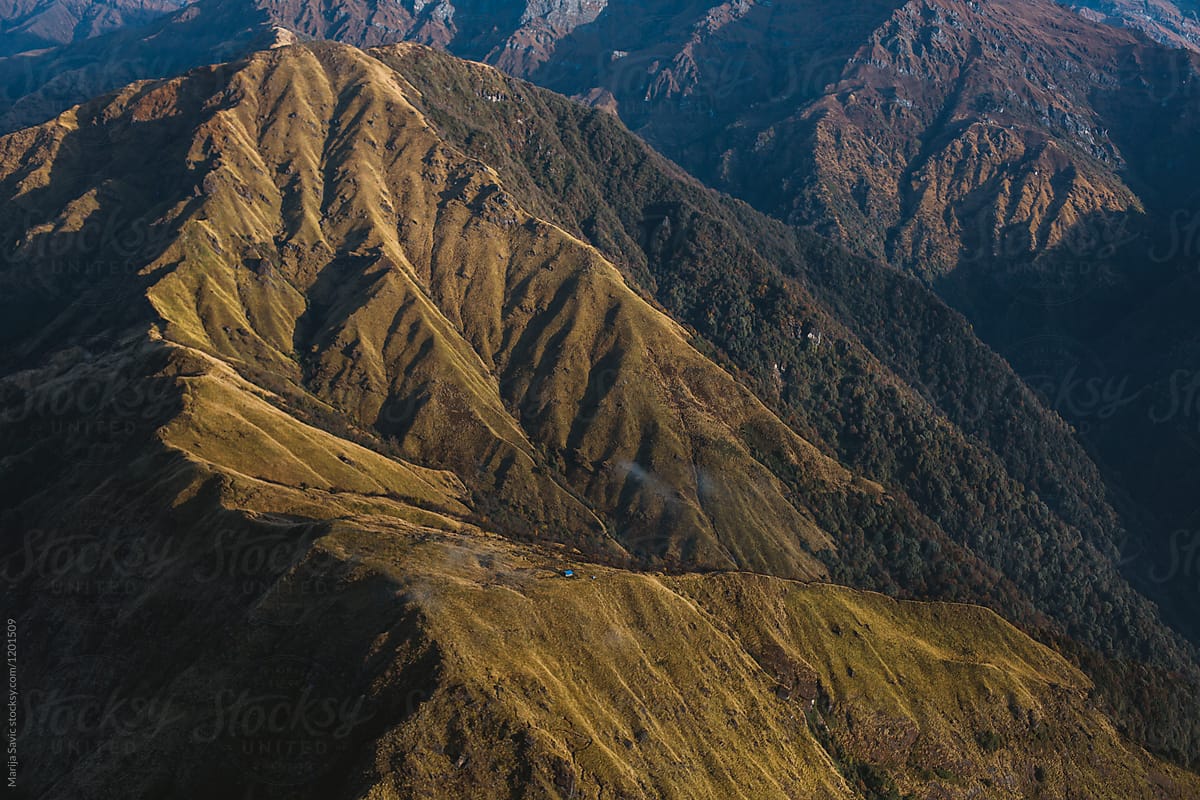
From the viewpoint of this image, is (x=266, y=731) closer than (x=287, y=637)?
Yes

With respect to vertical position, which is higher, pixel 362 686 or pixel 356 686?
pixel 362 686

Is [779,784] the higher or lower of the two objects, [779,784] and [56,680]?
the higher

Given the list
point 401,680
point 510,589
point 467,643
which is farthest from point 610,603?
point 401,680

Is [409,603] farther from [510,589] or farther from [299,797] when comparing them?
[299,797]

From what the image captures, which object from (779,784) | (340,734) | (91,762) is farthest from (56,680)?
(779,784)

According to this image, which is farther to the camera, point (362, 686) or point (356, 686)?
point (356, 686)

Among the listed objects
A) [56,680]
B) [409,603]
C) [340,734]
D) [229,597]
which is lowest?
[56,680]

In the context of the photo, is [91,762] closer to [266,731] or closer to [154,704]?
[154,704]

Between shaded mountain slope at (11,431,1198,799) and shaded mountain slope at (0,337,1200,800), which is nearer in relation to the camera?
shaded mountain slope at (11,431,1198,799)

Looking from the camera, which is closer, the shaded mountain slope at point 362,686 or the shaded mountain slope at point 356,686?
the shaded mountain slope at point 362,686

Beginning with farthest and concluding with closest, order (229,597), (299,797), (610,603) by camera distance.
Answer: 1. (610,603)
2. (229,597)
3. (299,797)

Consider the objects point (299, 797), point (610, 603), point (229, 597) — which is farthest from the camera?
point (610, 603)
